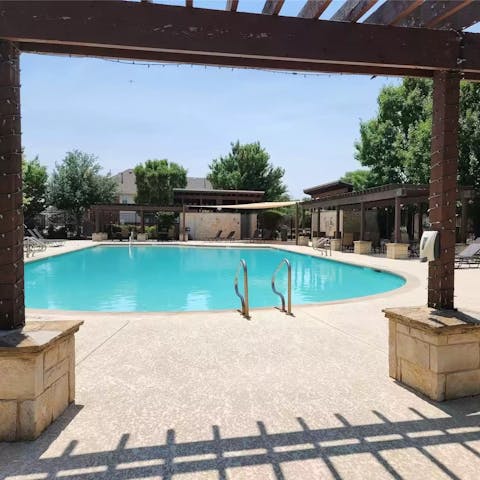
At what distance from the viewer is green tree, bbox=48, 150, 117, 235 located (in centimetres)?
3253

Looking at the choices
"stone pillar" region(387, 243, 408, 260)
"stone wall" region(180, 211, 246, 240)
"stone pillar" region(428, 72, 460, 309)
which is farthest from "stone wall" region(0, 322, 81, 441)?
"stone wall" region(180, 211, 246, 240)

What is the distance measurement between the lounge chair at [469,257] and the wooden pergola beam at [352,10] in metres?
13.1

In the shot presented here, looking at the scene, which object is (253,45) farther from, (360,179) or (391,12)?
(360,179)

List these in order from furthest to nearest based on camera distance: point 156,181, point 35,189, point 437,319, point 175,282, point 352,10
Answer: point 156,181 → point 35,189 → point 175,282 → point 437,319 → point 352,10

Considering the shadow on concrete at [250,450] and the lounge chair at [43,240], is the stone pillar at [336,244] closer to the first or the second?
the lounge chair at [43,240]

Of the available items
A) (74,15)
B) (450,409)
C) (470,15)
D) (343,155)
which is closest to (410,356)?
(450,409)

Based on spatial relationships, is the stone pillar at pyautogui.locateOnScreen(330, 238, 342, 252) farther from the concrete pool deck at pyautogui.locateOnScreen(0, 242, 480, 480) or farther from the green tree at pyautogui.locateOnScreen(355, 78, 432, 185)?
the concrete pool deck at pyautogui.locateOnScreen(0, 242, 480, 480)

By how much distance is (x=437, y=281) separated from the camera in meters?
3.59

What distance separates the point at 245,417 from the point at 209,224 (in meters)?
31.1

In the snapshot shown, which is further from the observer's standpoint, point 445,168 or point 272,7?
point 445,168

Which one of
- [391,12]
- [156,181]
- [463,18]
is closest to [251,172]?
[156,181]

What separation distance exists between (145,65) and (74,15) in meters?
0.74

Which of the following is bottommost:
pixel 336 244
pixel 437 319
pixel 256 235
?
pixel 336 244

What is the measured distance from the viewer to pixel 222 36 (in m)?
3.04
